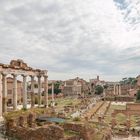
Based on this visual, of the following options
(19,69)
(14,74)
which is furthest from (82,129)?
(19,69)

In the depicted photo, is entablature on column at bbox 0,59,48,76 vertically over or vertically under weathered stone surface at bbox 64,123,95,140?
over

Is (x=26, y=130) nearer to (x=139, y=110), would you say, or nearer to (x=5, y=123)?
(x=5, y=123)

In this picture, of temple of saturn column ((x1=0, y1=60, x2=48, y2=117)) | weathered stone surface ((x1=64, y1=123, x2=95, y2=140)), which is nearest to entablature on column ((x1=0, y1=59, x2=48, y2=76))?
temple of saturn column ((x1=0, y1=60, x2=48, y2=117))

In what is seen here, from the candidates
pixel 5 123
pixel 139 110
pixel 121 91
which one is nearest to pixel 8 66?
pixel 5 123

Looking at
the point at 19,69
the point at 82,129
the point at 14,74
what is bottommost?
the point at 82,129

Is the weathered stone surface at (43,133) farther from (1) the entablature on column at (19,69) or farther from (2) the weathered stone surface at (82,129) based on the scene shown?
(1) the entablature on column at (19,69)

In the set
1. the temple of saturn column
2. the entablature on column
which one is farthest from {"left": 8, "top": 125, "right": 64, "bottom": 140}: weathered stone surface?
the entablature on column

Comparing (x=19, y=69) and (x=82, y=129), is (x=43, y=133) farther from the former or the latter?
(x=19, y=69)

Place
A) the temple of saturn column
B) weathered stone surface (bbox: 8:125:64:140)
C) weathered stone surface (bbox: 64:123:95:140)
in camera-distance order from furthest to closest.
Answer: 1. the temple of saturn column
2. weathered stone surface (bbox: 64:123:95:140)
3. weathered stone surface (bbox: 8:125:64:140)

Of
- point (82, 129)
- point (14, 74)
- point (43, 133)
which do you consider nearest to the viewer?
point (43, 133)

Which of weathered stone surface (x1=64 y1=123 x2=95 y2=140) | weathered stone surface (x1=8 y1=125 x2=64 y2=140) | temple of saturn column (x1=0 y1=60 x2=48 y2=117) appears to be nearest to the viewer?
weathered stone surface (x1=8 y1=125 x2=64 y2=140)

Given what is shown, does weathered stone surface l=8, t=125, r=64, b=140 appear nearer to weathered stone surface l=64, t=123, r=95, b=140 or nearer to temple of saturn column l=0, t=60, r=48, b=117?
weathered stone surface l=64, t=123, r=95, b=140

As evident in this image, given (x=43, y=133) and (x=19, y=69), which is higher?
(x=19, y=69)

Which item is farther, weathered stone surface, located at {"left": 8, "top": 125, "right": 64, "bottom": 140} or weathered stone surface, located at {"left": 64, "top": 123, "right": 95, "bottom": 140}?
weathered stone surface, located at {"left": 64, "top": 123, "right": 95, "bottom": 140}
